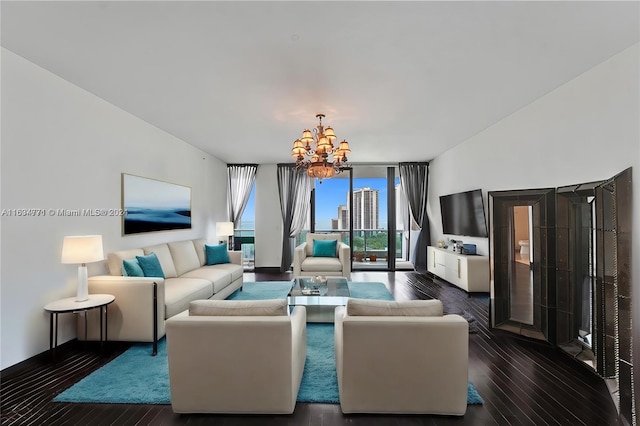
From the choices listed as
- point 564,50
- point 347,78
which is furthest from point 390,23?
point 564,50

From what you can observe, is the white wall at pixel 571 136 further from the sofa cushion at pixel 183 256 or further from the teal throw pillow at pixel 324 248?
the sofa cushion at pixel 183 256

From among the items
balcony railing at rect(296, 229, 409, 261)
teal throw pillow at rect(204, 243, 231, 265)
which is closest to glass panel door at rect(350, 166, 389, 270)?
balcony railing at rect(296, 229, 409, 261)

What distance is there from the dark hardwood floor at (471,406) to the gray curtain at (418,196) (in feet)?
12.7

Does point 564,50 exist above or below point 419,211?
above

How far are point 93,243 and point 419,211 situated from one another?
6395 mm

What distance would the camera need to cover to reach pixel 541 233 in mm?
3225

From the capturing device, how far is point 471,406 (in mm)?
2133

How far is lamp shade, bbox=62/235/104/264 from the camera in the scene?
2.74 m

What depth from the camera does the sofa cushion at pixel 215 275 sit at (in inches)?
164

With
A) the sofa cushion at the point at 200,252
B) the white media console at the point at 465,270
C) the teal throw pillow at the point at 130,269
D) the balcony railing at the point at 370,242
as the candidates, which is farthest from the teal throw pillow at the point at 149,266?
the white media console at the point at 465,270

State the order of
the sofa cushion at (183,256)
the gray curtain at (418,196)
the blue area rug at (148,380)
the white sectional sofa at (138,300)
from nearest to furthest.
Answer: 1. the blue area rug at (148,380)
2. the white sectional sofa at (138,300)
3. the sofa cushion at (183,256)
4. the gray curtain at (418,196)

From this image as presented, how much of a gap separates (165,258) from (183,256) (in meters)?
0.41

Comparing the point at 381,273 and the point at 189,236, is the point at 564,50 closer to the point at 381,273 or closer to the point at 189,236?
the point at 381,273

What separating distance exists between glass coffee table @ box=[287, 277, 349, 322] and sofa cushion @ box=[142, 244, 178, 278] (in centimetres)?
183
